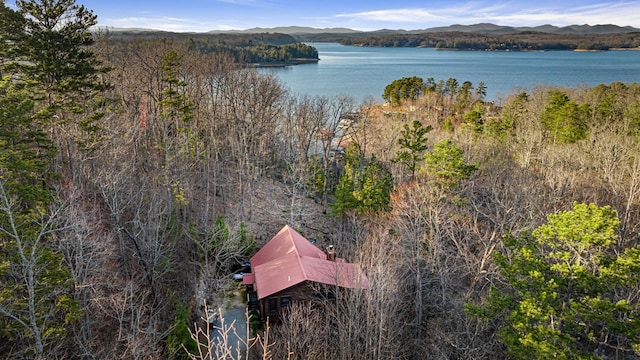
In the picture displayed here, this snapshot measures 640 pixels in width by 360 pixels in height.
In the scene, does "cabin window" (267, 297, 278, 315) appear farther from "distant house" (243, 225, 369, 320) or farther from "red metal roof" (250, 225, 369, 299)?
"red metal roof" (250, 225, 369, 299)

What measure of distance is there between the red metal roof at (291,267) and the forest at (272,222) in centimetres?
119

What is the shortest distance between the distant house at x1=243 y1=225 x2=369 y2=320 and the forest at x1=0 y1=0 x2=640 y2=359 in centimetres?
108

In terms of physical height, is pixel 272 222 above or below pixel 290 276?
below

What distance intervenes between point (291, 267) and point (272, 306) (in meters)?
1.90

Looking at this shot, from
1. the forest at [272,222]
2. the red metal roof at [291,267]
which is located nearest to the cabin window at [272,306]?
the red metal roof at [291,267]

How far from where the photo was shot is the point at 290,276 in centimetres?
1820

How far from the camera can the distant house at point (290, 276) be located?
57.8 feet

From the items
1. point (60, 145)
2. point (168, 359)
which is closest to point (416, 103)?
point (60, 145)

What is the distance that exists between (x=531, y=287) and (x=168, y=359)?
11.9m

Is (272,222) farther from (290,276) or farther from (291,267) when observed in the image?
(290,276)

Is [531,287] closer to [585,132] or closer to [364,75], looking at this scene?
[585,132]

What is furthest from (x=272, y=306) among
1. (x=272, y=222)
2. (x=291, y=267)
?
(x=272, y=222)

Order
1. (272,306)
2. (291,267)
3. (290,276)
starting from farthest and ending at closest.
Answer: (291,267), (272,306), (290,276)

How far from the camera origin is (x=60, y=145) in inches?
786
